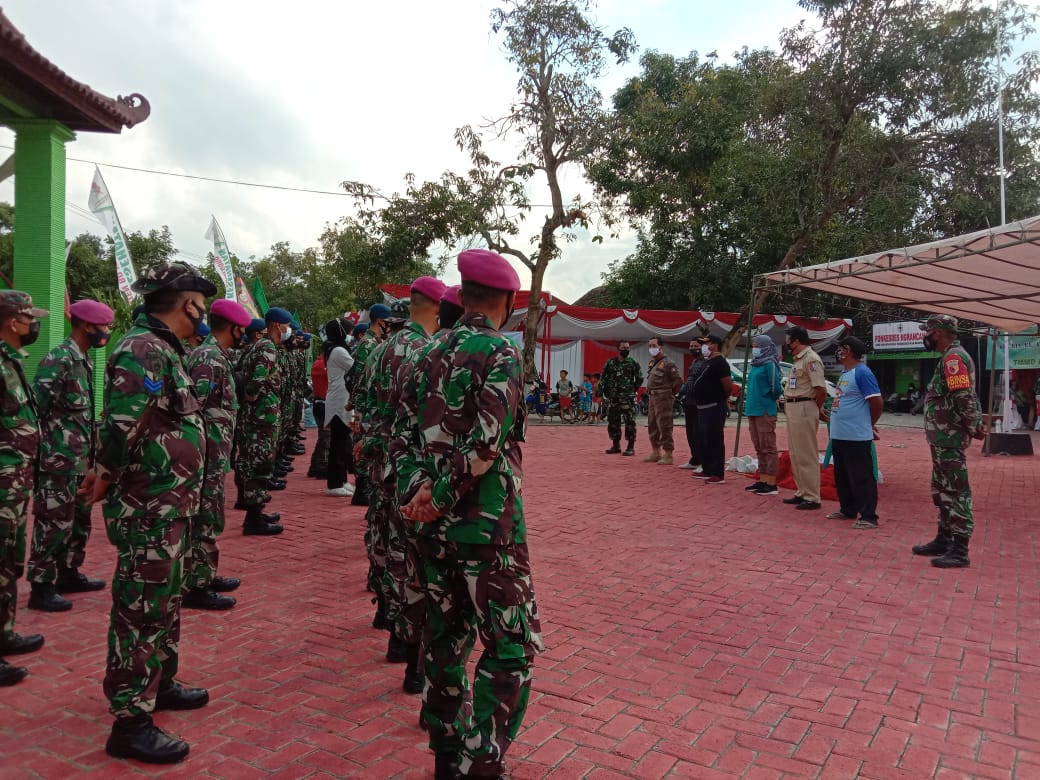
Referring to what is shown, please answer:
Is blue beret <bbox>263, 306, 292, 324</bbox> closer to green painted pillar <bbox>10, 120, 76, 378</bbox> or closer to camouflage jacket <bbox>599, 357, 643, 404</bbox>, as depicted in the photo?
green painted pillar <bbox>10, 120, 76, 378</bbox>

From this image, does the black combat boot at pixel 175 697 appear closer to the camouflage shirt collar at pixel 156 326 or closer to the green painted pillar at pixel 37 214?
the camouflage shirt collar at pixel 156 326

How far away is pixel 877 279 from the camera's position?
27.8ft

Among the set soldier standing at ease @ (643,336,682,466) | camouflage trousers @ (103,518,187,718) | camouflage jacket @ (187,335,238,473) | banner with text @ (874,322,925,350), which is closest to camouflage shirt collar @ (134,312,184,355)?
camouflage trousers @ (103,518,187,718)

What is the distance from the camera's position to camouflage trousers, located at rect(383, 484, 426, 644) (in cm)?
248

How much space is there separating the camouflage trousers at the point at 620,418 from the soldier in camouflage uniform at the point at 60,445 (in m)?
8.74

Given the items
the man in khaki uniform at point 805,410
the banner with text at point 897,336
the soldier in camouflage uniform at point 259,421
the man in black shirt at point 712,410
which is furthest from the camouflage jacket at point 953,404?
the banner with text at point 897,336

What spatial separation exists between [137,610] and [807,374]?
655 cm

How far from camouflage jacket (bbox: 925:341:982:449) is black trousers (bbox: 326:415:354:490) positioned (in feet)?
17.7

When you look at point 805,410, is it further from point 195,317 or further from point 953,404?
point 195,317

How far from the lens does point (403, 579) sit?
10.4ft

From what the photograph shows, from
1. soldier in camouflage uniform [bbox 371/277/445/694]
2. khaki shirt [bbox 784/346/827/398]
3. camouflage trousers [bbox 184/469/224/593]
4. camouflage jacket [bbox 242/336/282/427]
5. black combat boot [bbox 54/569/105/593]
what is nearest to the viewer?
soldier in camouflage uniform [bbox 371/277/445/694]

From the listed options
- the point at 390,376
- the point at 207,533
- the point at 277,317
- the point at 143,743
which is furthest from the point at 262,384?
the point at 143,743

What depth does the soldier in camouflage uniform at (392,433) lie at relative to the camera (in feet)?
9.78

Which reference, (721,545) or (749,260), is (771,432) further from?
(749,260)
